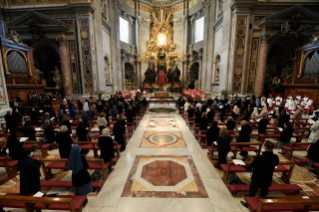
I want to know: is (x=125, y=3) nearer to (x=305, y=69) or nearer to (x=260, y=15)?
(x=260, y=15)

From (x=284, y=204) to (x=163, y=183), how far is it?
8.13 ft

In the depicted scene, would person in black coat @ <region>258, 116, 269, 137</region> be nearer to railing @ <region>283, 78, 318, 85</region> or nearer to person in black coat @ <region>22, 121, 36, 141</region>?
person in black coat @ <region>22, 121, 36, 141</region>

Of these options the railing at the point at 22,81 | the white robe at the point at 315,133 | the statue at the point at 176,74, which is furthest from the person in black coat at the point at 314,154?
the statue at the point at 176,74

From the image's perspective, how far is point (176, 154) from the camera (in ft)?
17.7

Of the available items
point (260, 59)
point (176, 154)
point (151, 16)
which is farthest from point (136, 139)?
point (151, 16)

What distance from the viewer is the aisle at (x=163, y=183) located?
124 inches

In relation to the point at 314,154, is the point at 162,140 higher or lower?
lower

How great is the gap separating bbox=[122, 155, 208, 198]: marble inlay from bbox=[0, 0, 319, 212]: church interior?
0.03 m

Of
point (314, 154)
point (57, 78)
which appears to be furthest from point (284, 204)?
point (57, 78)

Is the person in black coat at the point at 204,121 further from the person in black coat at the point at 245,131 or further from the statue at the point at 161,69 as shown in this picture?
the statue at the point at 161,69

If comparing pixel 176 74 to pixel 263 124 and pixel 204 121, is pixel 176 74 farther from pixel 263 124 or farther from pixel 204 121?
pixel 263 124

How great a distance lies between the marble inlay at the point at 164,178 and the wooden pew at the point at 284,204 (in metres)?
1.06

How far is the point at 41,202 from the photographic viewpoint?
2.14 m

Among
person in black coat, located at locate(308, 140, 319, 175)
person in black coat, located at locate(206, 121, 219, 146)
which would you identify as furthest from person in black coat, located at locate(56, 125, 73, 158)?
person in black coat, located at locate(308, 140, 319, 175)
